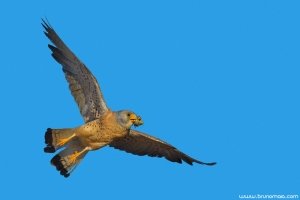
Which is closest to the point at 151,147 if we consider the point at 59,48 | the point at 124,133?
the point at 124,133

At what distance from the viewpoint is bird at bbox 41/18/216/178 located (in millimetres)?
12383

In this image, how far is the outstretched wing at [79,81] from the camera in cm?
1277

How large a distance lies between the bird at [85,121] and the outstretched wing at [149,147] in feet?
0.72

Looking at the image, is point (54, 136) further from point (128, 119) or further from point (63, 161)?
point (128, 119)

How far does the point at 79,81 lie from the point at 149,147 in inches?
97.8

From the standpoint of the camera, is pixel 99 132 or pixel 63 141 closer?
pixel 99 132

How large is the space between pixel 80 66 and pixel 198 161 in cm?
353

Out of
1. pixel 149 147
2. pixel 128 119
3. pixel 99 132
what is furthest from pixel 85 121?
pixel 149 147

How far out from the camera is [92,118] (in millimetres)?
12852

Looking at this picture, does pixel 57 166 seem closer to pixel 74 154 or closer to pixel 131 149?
pixel 74 154

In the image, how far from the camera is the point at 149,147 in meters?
14.3

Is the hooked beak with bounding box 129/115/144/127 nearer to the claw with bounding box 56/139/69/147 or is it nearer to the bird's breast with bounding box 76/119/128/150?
the bird's breast with bounding box 76/119/128/150

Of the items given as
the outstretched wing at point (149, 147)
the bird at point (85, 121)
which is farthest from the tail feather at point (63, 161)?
the outstretched wing at point (149, 147)

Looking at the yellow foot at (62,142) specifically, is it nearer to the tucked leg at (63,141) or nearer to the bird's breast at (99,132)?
the tucked leg at (63,141)
